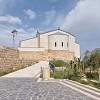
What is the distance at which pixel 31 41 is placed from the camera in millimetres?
72312

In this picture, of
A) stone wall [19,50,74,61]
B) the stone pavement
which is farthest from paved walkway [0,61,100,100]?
stone wall [19,50,74,61]

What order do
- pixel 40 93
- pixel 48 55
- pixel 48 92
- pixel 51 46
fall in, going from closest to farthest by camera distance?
pixel 40 93 → pixel 48 92 → pixel 48 55 → pixel 51 46

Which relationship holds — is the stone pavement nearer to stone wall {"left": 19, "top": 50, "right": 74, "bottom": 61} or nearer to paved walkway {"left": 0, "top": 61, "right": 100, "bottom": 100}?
paved walkway {"left": 0, "top": 61, "right": 100, "bottom": 100}

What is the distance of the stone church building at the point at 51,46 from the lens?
211 ft

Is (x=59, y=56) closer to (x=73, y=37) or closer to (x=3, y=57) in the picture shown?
(x=73, y=37)

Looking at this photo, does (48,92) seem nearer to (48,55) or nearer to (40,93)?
(40,93)

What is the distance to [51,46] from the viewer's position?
69.7 metres

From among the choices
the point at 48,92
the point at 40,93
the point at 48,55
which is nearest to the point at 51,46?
the point at 48,55

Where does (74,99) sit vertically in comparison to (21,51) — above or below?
below

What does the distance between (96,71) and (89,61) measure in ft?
7.61

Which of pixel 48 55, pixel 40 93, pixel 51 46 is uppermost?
pixel 51 46

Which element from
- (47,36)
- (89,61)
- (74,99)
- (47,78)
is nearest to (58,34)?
(47,36)

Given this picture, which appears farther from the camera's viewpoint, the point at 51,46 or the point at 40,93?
the point at 51,46

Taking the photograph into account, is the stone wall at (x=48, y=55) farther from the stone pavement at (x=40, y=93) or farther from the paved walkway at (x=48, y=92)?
the stone pavement at (x=40, y=93)
